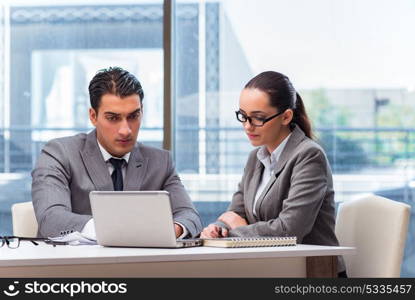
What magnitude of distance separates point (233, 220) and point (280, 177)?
26 centimetres

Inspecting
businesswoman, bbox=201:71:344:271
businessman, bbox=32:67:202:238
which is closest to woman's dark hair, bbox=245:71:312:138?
businesswoman, bbox=201:71:344:271

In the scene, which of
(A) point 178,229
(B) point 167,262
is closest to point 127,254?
(B) point 167,262

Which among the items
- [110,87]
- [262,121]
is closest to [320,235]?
[262,121]

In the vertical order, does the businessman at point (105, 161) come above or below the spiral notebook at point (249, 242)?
above

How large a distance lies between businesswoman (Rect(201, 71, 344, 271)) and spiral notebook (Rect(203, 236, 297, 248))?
0.36m

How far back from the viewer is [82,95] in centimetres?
516

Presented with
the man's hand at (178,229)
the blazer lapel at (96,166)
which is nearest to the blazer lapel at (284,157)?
the man's hand at (178,229)

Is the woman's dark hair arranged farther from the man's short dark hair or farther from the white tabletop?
the white tabletop

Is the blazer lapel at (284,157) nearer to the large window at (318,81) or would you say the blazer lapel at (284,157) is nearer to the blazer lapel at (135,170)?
the blazer lapel at (135,170)

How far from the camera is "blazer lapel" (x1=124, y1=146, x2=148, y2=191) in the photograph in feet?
11.2

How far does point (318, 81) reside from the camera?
196 inches

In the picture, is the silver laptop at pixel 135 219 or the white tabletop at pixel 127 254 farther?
the silver laptop at pixel 135 219

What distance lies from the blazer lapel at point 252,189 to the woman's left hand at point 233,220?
0.17ft

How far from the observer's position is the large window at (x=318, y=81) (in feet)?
16.3
